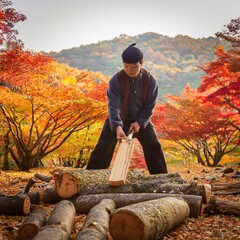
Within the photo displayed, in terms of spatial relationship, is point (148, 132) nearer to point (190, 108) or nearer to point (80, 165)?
point (190, 108)

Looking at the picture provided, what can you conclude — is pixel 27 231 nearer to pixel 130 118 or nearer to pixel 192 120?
pixel 130 118

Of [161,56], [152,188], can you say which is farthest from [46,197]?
[161,56]

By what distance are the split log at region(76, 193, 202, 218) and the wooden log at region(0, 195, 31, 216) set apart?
67cm

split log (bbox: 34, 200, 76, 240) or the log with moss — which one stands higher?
split log (bbox: 34, 200, 76, 240)

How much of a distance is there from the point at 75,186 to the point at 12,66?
219 inches

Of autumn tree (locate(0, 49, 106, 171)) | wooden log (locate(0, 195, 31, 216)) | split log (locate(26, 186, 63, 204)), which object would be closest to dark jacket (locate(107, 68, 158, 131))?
split log (locate(26, 186, 63, 204))

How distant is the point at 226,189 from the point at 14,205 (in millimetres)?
3921

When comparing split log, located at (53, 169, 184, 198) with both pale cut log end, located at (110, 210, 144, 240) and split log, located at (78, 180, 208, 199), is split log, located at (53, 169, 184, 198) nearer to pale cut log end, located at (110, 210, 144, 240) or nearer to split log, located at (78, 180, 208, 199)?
split log, located at (78, 180, 208, 199)

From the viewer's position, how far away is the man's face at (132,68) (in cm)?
496

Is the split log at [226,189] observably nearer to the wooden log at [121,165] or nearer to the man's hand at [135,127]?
the man's hand at [135,127]

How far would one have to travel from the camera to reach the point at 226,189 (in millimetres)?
6000

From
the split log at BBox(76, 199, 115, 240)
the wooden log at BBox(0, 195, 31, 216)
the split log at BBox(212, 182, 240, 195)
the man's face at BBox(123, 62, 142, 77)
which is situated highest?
the man's face at BBox(123, 62, 142, 77)

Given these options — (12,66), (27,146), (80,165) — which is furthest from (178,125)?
(12,66)

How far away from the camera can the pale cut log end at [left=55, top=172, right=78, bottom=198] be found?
4.48 meters
